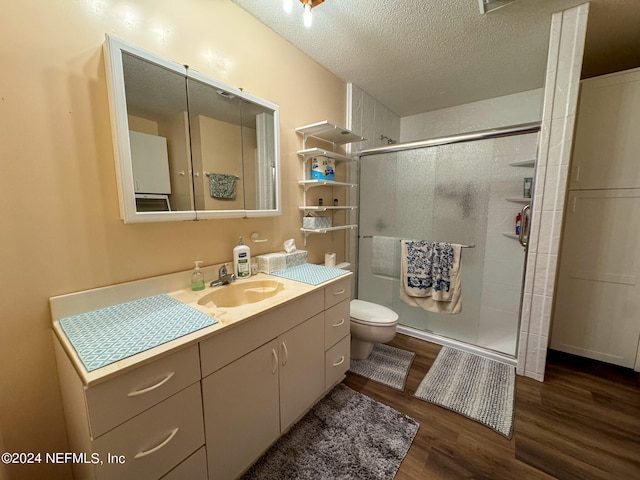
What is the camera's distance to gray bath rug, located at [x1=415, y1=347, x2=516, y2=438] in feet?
4.86

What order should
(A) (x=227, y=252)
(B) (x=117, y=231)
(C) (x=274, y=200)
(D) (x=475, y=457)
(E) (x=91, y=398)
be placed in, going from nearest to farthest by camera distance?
(E) (x=91, y=398)
(B) (x=117, y=231)
(D) (x=475, y=457)
(A) (x=227, y=252)
(C) (x=274, y=200)

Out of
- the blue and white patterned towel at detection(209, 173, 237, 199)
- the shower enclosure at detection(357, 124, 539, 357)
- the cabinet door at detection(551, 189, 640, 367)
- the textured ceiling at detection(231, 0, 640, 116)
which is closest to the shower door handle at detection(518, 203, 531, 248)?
the shower enclosure at detection(357, 124, 539, 357)

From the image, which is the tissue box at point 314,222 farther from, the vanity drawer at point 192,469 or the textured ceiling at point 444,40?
the vanity drawer at point 192,469

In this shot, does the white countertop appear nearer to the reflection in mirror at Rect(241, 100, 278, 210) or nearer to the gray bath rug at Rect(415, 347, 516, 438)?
the reflection in mirror at Rect(241, 100, 278, 210)

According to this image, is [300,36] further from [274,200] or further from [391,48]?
[274,200]

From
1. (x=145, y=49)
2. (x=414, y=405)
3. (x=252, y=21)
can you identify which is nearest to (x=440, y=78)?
(x=252, y=21)

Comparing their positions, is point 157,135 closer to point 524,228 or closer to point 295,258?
point 295,258

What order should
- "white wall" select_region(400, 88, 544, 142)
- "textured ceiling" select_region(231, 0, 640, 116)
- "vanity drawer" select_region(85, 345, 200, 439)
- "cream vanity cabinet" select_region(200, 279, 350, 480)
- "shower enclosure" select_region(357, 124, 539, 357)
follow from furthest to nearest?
"white wall" select_region(400, 88, 544, 142) < "shower enclosure" select_region(357, 124, 539, 357) < "textured ceiling" select_region(231, 0, 640, 116) < "cream vanity cabinet" select_region(200, 279, 350, 480) < "vanity drawer" select_region(85, 345, 200, 439)

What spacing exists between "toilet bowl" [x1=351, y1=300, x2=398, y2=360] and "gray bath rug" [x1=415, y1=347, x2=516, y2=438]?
1.34 feet

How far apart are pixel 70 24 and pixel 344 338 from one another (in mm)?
1945

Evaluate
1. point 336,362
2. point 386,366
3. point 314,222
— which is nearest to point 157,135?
point 314,222

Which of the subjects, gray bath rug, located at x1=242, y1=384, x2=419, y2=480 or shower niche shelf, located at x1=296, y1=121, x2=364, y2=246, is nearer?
gray bath rug, located at x1=242, y1=384, x2=419, y2=480

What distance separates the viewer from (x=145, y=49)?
3.59 ft

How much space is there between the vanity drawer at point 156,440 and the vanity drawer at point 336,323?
0.76 metres
